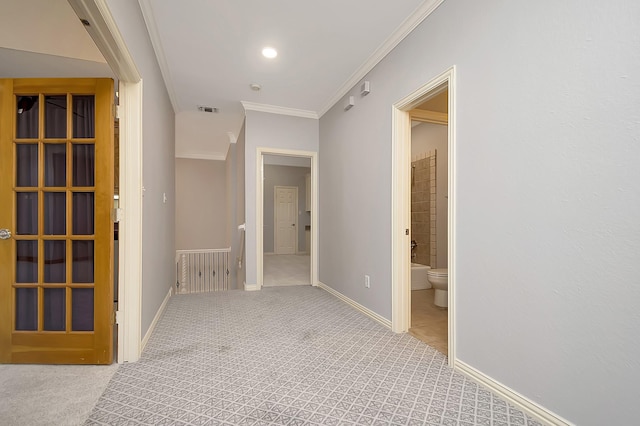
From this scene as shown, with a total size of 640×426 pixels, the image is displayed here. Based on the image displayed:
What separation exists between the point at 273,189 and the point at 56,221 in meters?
6.92

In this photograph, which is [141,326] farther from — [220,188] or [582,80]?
[220,188]

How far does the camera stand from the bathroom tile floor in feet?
8.01

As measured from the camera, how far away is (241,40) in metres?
2.67

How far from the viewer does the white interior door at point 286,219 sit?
29.3 ft

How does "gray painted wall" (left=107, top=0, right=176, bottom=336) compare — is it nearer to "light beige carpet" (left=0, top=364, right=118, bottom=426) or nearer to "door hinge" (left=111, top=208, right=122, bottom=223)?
"door hinge" (left=111, top=208, right=122, bottom=223)

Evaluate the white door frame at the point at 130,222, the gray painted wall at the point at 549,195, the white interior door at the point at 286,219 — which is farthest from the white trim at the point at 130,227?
the white interior door at the point at 286,219

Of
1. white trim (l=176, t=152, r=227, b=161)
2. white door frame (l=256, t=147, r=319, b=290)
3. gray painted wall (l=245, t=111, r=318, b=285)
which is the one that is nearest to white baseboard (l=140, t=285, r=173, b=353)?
gray painted wall (l=245, t=111, r=318, b=285)

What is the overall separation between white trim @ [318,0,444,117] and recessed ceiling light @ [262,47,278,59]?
36.4 inches

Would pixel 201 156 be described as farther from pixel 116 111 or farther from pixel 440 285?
pixel 440 285

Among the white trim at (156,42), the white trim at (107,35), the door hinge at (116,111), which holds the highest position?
the white trim at (156,42)

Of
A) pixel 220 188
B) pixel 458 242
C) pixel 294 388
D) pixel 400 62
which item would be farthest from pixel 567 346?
A: pixel 220 188

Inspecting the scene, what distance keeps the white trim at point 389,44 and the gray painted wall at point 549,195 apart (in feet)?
0.29

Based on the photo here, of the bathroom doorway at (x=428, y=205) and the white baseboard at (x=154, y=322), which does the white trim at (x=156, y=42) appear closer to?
the white baseboard at (x=154, y=322)

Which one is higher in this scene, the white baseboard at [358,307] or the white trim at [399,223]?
the white trim at [399,223]
